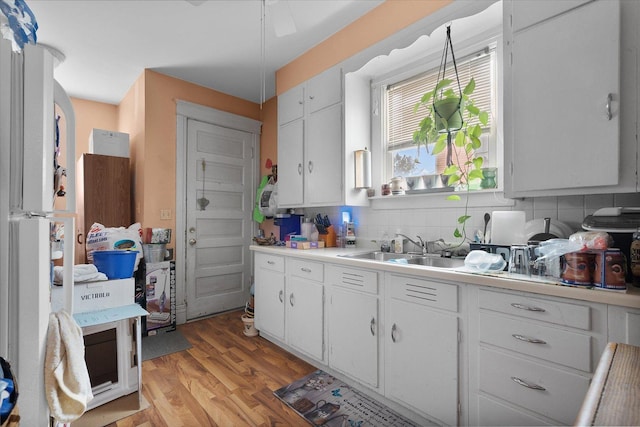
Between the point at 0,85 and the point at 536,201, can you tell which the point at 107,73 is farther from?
the point at 536,201

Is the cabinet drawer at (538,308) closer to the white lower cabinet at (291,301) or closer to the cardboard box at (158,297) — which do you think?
the white lower cabinet at (291,301)

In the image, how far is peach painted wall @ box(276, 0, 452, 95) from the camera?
86.8 inches

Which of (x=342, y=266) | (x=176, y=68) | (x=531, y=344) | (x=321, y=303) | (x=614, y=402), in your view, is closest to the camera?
(x=614, y=402)

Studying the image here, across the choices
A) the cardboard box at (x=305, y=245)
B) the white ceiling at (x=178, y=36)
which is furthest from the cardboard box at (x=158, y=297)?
the white ceiling at (x=178, y=36)

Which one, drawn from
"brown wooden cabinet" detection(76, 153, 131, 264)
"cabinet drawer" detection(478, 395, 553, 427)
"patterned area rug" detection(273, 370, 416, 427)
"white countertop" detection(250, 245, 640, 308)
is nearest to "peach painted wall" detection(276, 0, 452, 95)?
"white countertop" detection(250, 245, 640, 308)

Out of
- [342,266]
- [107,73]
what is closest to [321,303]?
[342,266]

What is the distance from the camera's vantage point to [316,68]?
2.99 m

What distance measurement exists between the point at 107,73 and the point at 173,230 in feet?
6.24

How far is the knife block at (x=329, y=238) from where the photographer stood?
2941 millimetres

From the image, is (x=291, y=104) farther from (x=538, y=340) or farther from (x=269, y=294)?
(x=538, y=340)

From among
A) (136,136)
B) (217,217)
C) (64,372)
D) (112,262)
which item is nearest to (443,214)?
(64,372)

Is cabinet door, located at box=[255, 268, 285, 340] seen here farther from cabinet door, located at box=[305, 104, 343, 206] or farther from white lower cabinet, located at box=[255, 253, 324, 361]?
cabinet door, located at box=[305, 104, 343, 206]

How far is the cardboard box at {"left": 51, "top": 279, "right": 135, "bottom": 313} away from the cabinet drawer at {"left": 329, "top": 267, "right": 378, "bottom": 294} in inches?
57.6

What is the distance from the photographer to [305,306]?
2.47 metres
